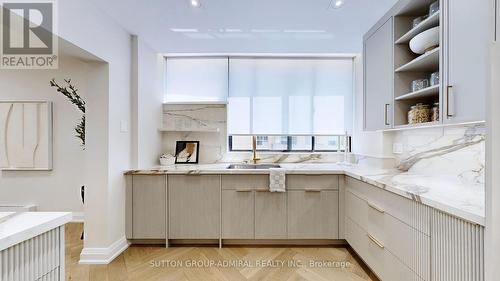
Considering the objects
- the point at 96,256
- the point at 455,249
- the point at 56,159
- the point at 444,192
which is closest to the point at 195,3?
the point at 444,192

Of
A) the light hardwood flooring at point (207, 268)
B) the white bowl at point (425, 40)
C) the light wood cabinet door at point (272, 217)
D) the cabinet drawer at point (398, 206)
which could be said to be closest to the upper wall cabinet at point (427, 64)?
the white bowl at point (425, 40)

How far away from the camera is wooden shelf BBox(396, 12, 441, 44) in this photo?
1.73 m

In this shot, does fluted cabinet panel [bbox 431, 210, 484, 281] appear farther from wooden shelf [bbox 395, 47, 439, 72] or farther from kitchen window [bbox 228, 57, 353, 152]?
kitchen window [bbox 228, 57, 353, 152]

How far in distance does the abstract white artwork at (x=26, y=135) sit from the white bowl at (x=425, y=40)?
415cm

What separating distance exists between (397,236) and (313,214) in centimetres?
108

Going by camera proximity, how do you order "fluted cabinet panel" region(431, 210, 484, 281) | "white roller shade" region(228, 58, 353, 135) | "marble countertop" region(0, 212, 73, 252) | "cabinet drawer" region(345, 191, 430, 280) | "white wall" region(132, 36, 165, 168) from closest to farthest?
"marble countertop" region(0, 212, 73, 252) < "fluted cabinet panel" region(431, 210, 484, 281) < "cabinet drawer" region(345, 191, 430, 280) < "white wall" region(132, 36, 165, 168) < "white roller shade" region(228, 58, 353, 135)

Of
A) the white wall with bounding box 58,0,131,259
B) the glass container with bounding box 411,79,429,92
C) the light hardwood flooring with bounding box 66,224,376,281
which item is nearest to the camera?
the glass container with bounding box 411,79,429,92

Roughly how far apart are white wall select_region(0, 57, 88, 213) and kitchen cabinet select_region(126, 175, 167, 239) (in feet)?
3.91

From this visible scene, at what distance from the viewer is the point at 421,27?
187 centimetres

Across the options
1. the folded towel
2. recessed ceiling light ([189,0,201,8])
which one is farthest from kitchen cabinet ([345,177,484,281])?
recessed ceiling light ([189,0,201,8])

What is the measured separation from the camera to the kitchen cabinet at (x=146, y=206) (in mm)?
2707

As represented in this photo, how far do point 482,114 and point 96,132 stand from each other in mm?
2923

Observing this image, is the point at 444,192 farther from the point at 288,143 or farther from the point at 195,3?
the point at 195,3

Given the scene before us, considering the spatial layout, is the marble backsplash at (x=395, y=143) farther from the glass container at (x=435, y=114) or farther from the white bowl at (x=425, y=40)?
the white bowl at (x=425, y=40)
